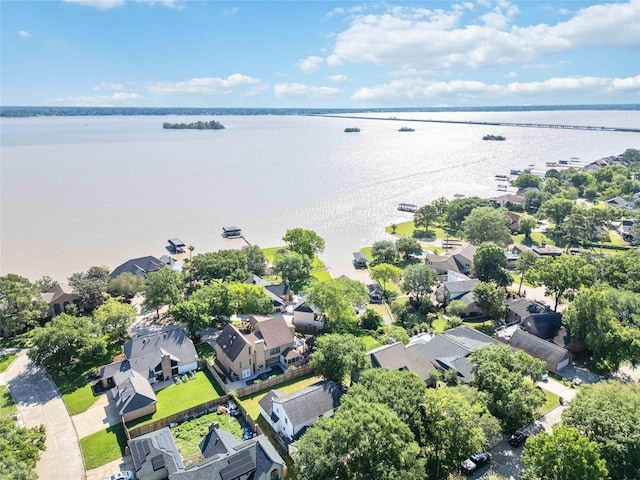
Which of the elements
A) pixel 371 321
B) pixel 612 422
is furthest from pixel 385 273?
pixel 612 422

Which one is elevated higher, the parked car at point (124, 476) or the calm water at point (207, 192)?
the calm water at point (207, 192)

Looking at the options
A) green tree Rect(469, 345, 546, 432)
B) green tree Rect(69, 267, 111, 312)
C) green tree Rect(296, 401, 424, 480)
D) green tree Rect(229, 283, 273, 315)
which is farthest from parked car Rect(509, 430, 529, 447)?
green tree Rect(69, 267, 111, 312)

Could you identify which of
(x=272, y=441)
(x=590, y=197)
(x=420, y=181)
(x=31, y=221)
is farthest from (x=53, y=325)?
(x=590, y=197)

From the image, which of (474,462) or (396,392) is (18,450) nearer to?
(396,392)

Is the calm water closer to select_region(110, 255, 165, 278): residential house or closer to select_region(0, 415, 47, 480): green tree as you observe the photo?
select_region(110, 255, 165, 278): residential house

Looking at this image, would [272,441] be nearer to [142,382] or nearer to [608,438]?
[142,382]

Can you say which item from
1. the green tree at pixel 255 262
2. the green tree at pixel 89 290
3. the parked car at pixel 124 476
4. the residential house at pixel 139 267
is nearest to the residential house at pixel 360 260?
the green tree at pixel 255 262

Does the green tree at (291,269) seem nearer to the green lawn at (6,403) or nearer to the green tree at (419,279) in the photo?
the green tree at (419,279)
